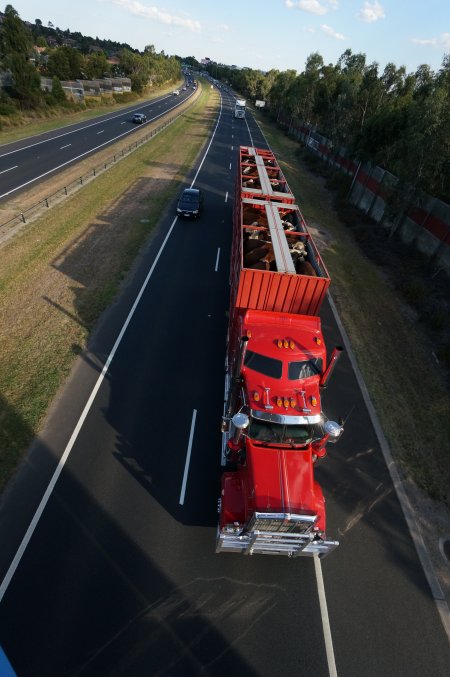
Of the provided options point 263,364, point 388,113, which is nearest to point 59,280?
point 263,364

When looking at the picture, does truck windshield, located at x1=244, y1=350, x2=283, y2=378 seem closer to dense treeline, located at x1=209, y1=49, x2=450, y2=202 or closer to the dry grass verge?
the dry grass verge

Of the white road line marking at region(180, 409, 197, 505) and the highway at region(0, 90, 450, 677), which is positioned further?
the white road line marking at region(180, 409, 197, 505)

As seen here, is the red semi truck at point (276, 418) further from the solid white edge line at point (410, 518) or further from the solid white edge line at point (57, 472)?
the solid white edge line at point (57, 472)

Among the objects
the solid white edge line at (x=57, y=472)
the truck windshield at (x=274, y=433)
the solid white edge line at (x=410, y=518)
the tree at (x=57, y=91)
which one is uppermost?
the tree at (x=57, y=91)

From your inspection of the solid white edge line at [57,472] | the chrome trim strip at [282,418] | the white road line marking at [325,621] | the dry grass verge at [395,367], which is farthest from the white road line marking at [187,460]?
the dry grass verge at [395,367]

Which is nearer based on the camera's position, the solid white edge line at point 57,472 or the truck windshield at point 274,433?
the solid white edge line at point 57,472

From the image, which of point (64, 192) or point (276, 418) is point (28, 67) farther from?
Result: point (276, 418)

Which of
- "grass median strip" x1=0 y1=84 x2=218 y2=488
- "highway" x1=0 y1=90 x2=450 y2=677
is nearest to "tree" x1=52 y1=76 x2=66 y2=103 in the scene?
"grass median strip" x1=0 y1=84 x2=218 y2=488

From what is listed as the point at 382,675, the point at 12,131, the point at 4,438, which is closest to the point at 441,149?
the point at 382,675
